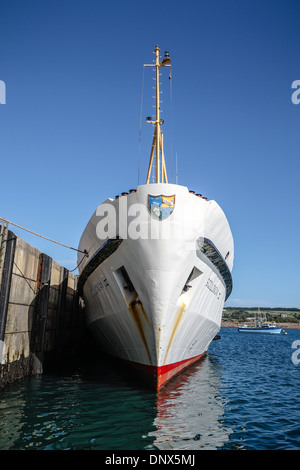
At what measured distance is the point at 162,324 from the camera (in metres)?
8.56

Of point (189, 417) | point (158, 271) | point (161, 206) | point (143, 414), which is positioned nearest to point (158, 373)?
point (143, 414)

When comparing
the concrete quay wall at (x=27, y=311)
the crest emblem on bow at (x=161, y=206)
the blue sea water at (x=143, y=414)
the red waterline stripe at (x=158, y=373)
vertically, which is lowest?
the blue sea water at (x=143, y=414)

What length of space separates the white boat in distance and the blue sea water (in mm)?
1112

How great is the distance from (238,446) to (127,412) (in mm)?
2654

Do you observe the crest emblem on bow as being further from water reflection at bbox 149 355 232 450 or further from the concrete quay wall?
water reflection at bbox 149 355 232 450

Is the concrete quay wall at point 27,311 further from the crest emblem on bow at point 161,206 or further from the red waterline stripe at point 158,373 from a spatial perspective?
the crest emblem on bow at point 161,206

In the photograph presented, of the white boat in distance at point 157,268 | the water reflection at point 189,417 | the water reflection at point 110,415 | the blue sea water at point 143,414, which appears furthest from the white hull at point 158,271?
the blue sea water at point 143,414

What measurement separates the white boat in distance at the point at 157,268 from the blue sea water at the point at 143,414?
A: 1.11 m

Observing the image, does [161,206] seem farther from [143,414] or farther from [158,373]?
[143,414]

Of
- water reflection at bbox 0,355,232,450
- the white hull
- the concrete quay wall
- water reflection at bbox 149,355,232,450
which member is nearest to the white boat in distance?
the white hull

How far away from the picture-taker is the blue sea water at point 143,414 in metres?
5.58

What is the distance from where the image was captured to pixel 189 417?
6.89 metres
